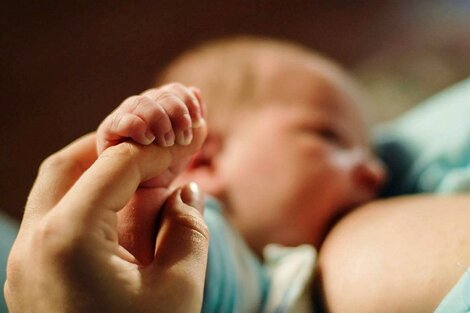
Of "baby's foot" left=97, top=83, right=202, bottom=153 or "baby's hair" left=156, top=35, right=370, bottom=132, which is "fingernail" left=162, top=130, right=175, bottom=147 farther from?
"baby's hair" left=156, top=35, right=370, bottom=132

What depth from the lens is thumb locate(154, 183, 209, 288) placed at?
1.60 ft

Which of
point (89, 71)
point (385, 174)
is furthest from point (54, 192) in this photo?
point (89, 71)

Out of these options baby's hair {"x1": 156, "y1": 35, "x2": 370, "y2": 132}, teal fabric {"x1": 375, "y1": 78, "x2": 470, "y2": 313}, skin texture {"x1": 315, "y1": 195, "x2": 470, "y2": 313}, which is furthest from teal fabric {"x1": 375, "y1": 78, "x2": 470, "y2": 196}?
skin texture {"x1": 315, "y1": 195, "x2": 470, "y2": 313}

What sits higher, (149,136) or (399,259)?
(149,136)

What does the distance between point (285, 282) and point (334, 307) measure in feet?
0.26

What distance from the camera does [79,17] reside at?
4.39 feet

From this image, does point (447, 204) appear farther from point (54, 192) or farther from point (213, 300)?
point (54, 192)

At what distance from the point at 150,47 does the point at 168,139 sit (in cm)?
85

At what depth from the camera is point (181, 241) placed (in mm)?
508

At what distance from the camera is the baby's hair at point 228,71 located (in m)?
1.01

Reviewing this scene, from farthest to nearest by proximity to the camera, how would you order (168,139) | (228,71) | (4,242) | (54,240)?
(228,71) < (4,242) < (168,139) < (54,240)

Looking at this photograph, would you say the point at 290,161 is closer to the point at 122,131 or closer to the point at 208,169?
the point at 208,169

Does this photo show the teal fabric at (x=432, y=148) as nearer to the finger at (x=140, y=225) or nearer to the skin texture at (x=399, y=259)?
the skin texture at (x=399, y=259)

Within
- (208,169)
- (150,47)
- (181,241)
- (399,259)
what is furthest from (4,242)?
(150,47)
